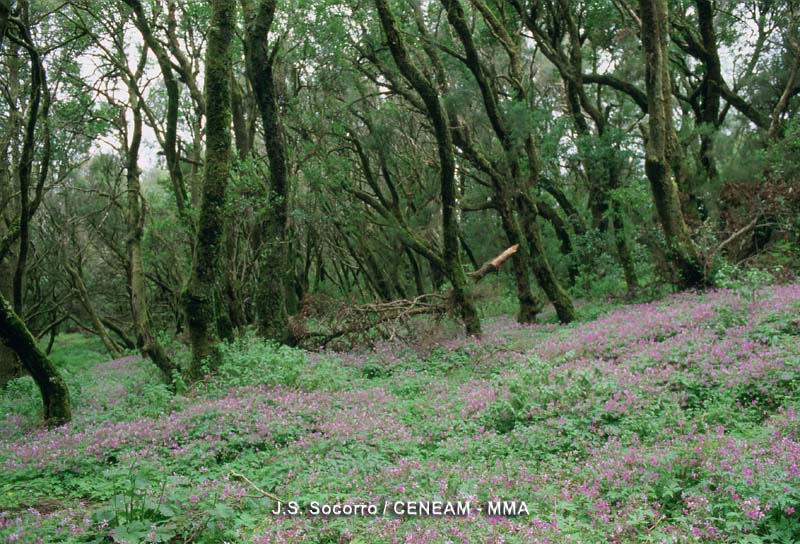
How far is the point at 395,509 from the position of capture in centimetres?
456

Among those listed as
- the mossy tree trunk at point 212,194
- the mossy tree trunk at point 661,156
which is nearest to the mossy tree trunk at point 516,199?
the mossy tree trunk at point 661,156

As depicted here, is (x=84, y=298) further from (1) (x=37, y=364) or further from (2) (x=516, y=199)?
(2) (x=516, y=199)

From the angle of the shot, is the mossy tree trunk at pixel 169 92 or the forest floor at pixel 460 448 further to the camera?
the mossy tree trunk at pixel 169 92

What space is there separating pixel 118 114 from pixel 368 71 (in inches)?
320

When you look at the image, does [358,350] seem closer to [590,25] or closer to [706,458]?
[706,458]

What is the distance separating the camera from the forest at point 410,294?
4.66 metres

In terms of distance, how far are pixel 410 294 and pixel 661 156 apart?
52.8 ft

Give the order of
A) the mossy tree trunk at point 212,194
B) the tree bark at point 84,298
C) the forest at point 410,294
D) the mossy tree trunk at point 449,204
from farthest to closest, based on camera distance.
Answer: the tree bark at point 84,298, the mossy tree trunk at point 449,204, the mossy tree trunk at point 212,194, the forest at point 410,294

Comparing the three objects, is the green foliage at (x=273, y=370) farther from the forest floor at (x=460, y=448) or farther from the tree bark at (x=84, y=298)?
the tree bark at (x=84, y=298)

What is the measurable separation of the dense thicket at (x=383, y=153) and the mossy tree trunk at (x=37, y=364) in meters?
0.04

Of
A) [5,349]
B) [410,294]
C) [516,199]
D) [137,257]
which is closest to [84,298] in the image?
[5,349]

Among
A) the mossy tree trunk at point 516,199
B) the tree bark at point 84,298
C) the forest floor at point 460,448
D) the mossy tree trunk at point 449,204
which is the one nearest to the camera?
the forest floor at point 460,448

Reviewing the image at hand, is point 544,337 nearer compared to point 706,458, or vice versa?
point 706,458

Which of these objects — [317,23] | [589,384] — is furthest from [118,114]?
→ [589,384]
